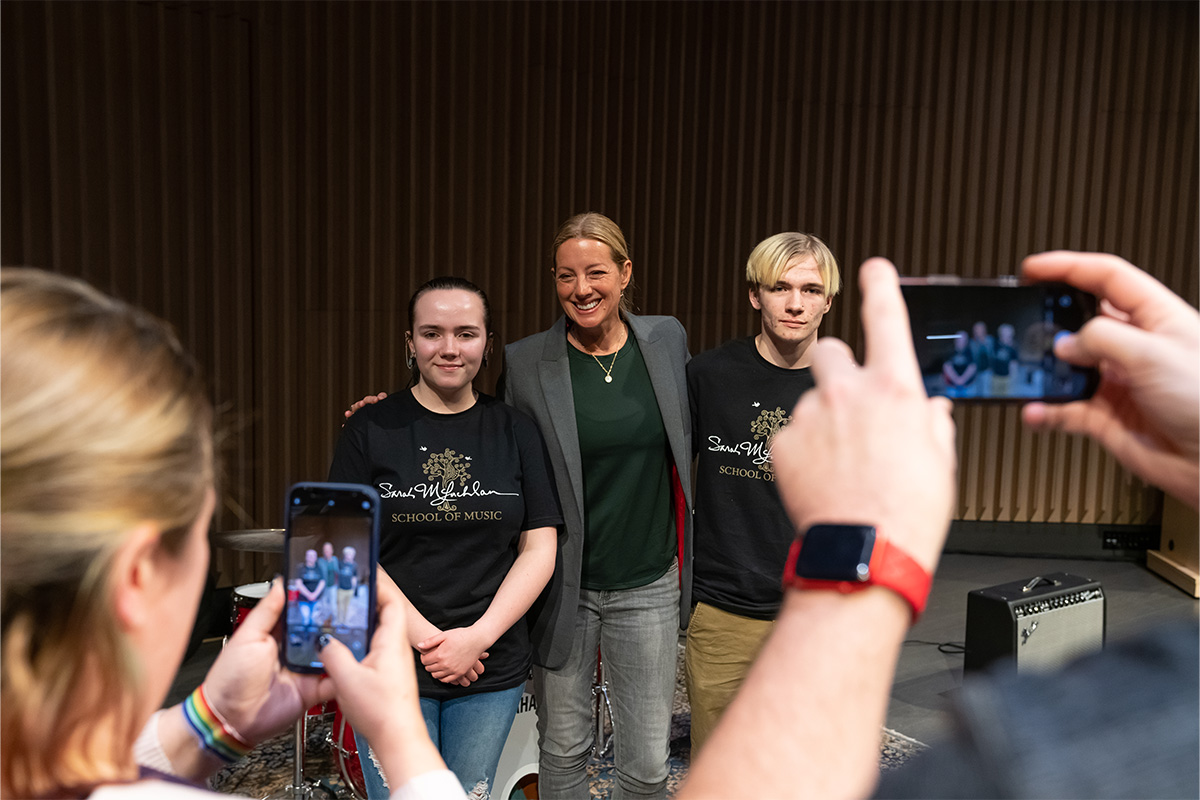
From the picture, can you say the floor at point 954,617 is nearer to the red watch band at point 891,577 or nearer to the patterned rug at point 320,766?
the patterned rug at point 320,766

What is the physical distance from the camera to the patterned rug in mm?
3010

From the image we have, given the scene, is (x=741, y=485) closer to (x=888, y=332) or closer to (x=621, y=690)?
(x=621, y=690)

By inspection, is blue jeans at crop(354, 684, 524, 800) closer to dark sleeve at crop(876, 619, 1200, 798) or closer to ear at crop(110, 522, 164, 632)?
ear at crop(110, 522, 164, 632)

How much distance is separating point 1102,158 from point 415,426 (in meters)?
5.84

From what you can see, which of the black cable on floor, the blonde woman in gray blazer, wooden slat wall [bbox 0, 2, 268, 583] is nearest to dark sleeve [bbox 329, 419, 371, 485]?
the blonde woman in gray blazer

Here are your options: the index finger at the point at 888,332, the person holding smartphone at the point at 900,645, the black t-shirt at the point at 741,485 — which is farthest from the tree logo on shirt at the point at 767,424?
the index finger at the point at 888,332

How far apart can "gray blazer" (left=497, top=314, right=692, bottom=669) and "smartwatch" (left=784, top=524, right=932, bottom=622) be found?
6.12 ft

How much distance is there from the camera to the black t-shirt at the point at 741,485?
2.40 m

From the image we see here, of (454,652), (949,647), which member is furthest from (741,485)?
(949,647)

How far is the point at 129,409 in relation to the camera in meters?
0.63

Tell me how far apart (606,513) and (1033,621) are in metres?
2.36

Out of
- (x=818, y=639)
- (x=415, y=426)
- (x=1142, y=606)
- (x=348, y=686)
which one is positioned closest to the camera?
(x=818, y=639)

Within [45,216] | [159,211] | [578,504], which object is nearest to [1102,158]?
[578,504]

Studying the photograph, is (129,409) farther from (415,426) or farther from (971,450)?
(971,450)
